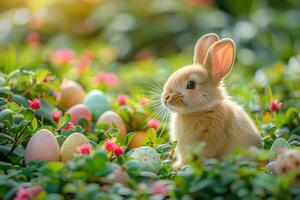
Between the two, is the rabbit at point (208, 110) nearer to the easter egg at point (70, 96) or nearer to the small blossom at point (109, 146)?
the small blossom at point (109, 146)

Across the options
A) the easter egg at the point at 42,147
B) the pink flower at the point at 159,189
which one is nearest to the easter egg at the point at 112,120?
the easter egg at the point at 42,147

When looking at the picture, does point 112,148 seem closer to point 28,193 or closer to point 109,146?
point 109,146

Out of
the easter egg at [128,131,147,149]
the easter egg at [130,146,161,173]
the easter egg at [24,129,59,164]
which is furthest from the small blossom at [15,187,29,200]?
the easter egg at [128,131,147,149]

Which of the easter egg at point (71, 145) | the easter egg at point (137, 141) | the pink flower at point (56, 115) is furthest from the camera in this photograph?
the easter egg at point (137, 141)

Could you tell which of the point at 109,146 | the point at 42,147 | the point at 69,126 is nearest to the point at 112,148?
the point at 109,146

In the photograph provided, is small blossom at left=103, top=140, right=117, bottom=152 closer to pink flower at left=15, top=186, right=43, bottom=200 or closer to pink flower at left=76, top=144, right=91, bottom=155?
pink flower at left=76, top=144, right=91, bottom=155

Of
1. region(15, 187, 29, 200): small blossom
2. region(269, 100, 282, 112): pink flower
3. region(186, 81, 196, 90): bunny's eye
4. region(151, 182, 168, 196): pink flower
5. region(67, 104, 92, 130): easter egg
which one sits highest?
region(186, 81, 196, 90): bunny's eye
